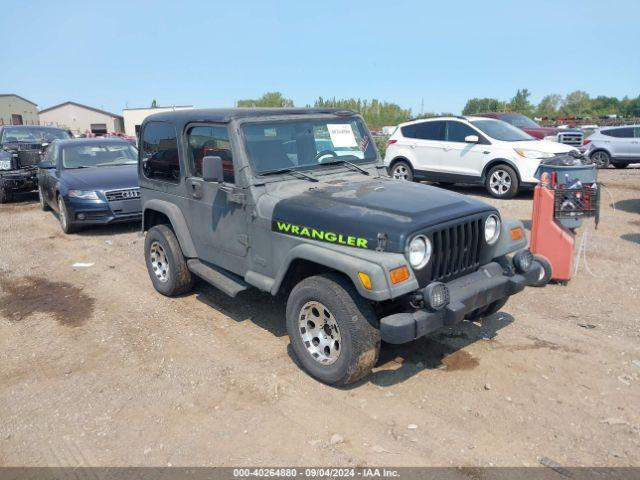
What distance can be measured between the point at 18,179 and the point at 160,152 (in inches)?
345

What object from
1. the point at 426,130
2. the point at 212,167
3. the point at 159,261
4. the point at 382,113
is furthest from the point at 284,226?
the point at 382,113

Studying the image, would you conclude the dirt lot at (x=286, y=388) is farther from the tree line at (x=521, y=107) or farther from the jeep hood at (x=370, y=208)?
the tree line at (x=521, y=107)

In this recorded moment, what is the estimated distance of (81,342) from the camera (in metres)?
4.79

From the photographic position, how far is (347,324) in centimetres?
349

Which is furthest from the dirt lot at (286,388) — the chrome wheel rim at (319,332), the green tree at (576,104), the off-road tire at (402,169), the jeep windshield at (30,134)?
the green tree at (576,104)

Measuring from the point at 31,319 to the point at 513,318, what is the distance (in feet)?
16.3

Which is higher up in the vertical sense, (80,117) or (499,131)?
(80,117)

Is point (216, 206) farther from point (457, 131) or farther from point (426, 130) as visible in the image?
point (426, 130)

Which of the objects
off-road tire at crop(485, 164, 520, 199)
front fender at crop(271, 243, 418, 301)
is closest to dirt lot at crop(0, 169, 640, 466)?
front fender at crop(271, 243, 418, 301)

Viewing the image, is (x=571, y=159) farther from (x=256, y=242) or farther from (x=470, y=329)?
(x=256, y=242)

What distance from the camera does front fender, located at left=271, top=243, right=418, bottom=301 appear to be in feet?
10.8

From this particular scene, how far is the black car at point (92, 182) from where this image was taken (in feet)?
28.5

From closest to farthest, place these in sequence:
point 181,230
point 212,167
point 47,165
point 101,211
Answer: point 212,167 → point 181,230 → point 101,211 → point 47,165

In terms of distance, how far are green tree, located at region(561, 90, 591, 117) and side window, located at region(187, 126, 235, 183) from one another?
75611 mm
